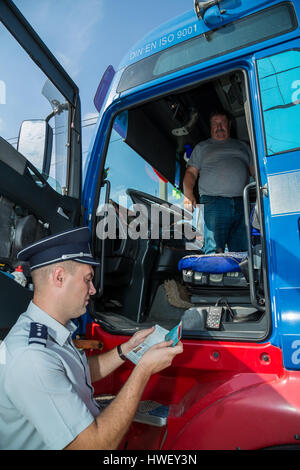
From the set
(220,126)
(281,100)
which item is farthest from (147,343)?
(220,126)

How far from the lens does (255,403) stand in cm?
127

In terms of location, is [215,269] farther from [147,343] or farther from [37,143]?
[37,143]

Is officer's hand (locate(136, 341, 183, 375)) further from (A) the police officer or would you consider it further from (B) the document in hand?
(B) the document in hand

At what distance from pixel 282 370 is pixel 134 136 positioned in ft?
7.50

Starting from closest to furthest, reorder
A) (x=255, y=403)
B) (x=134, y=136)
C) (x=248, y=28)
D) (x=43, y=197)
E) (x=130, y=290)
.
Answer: (x=255, y=403), (x=248, y=28), (x=43, y=197), (x=130, y=290), (x=134, y=136)

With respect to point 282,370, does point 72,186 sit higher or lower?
higher

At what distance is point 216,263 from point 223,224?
61 centimetres

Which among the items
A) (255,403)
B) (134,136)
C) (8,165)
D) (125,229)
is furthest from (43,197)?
(255,403)

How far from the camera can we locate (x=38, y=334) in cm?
127

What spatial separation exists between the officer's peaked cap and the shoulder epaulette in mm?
280

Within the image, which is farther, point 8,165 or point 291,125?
point 8,165

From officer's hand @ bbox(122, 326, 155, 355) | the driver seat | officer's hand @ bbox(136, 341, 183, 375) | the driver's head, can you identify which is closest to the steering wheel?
the driver's head

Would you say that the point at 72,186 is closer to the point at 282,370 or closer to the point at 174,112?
the point at 174,112

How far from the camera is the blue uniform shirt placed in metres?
1.08
